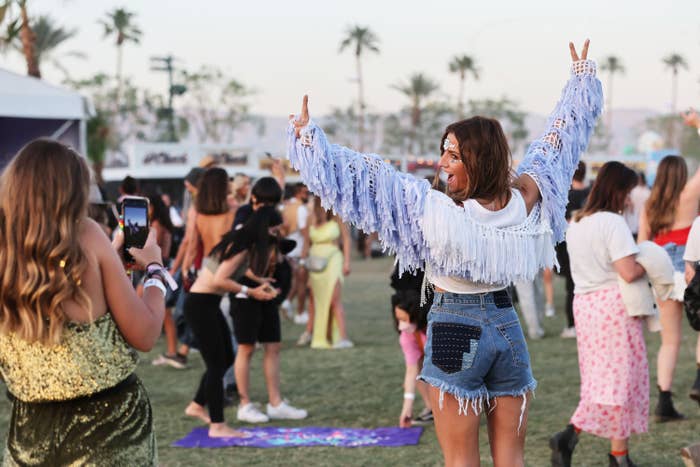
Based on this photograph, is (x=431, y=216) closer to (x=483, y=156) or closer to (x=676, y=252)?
(x=483, y=156)

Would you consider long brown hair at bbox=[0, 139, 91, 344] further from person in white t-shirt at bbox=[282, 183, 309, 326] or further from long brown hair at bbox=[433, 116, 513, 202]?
person in white t-shirt at bbox=[282, 183, 309, 326]

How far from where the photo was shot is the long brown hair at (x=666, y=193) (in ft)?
24.4

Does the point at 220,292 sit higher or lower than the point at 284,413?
higher

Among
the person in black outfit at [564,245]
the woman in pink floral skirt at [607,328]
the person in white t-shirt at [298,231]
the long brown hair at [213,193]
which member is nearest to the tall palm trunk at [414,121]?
the person in white t-shirt at [298,231]

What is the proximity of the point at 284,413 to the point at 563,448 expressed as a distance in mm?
2578

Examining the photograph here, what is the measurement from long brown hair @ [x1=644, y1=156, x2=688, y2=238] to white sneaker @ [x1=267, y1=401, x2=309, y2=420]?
2994 millimetres

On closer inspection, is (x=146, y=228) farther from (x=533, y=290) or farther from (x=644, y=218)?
(x=533, y=290)

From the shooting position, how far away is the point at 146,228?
348 cm

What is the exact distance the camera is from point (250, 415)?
25.7 ft

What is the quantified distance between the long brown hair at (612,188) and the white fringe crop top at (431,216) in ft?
6.63

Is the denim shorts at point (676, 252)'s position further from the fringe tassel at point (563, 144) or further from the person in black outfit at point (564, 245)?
the fringe tassel at point (563, 144)

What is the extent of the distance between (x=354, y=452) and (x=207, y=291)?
161 cm

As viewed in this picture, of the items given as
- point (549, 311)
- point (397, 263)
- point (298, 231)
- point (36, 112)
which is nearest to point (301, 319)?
point (298, 231)

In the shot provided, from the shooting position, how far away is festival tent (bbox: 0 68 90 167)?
572 inches
